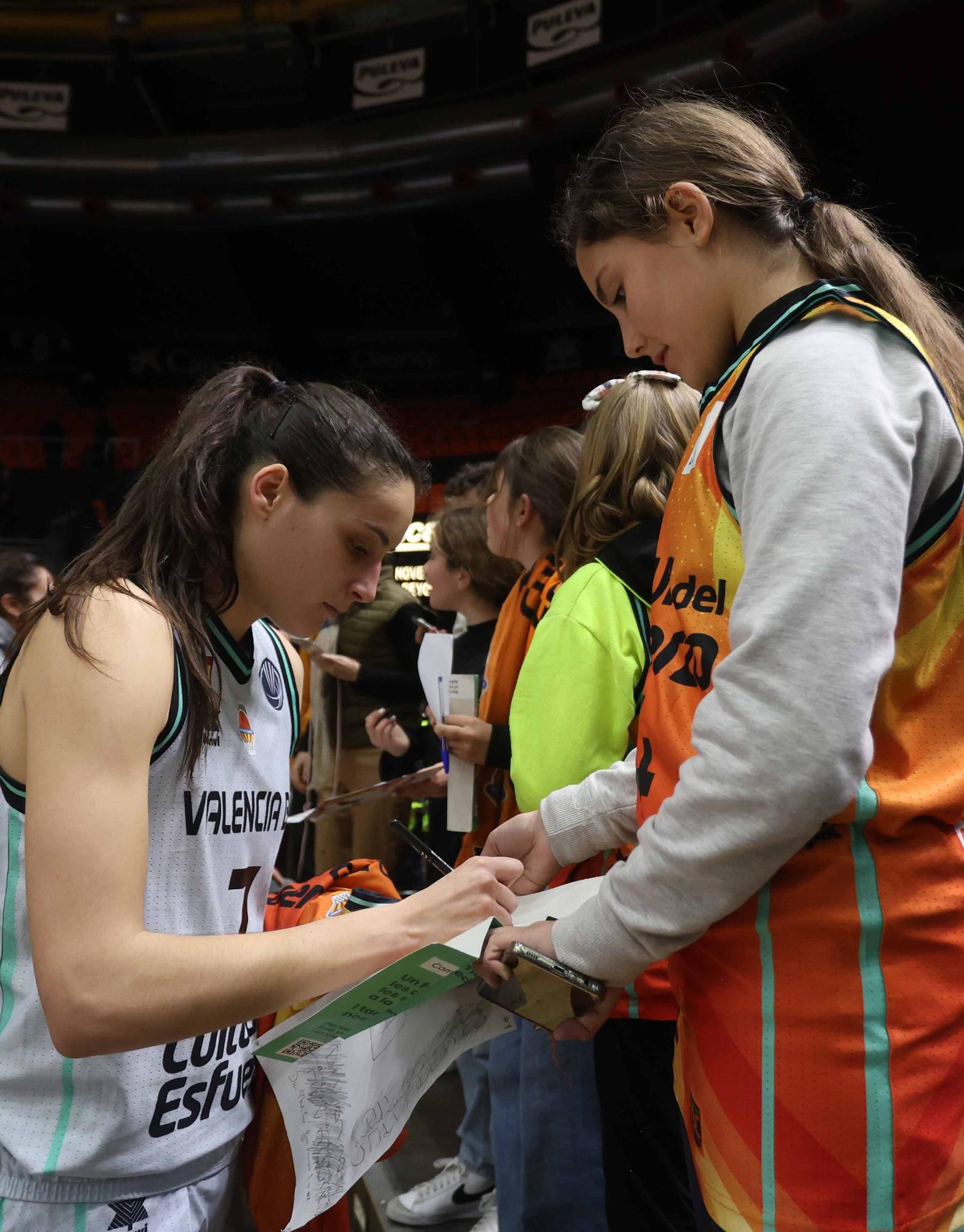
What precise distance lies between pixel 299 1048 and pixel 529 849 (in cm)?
39

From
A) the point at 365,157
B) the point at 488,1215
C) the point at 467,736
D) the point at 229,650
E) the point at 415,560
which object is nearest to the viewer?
the point at 229,650

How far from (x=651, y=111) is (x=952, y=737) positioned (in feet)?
2.30

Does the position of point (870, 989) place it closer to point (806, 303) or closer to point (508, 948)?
point (508, 948)

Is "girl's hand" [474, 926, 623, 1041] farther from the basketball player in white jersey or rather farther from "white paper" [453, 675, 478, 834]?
"white paper" [453, 675, 478, 834]

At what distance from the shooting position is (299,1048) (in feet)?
2.86

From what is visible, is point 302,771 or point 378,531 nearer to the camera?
point 378,531

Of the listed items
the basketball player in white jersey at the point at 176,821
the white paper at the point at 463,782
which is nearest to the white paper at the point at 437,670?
the white paper at the point at 463,782

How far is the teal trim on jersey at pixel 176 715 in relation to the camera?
95 centimetres

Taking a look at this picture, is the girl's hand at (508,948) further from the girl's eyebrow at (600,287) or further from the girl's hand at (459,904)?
the girl's eyebrow at (600,287)

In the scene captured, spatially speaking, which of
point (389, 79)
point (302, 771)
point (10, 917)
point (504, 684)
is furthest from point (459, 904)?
point (389, 79)

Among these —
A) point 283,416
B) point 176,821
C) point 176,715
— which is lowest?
point 176,821

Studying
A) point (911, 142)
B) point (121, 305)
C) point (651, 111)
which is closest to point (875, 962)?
point (651, 111)

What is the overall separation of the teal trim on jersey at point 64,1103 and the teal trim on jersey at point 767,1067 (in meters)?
0.65
